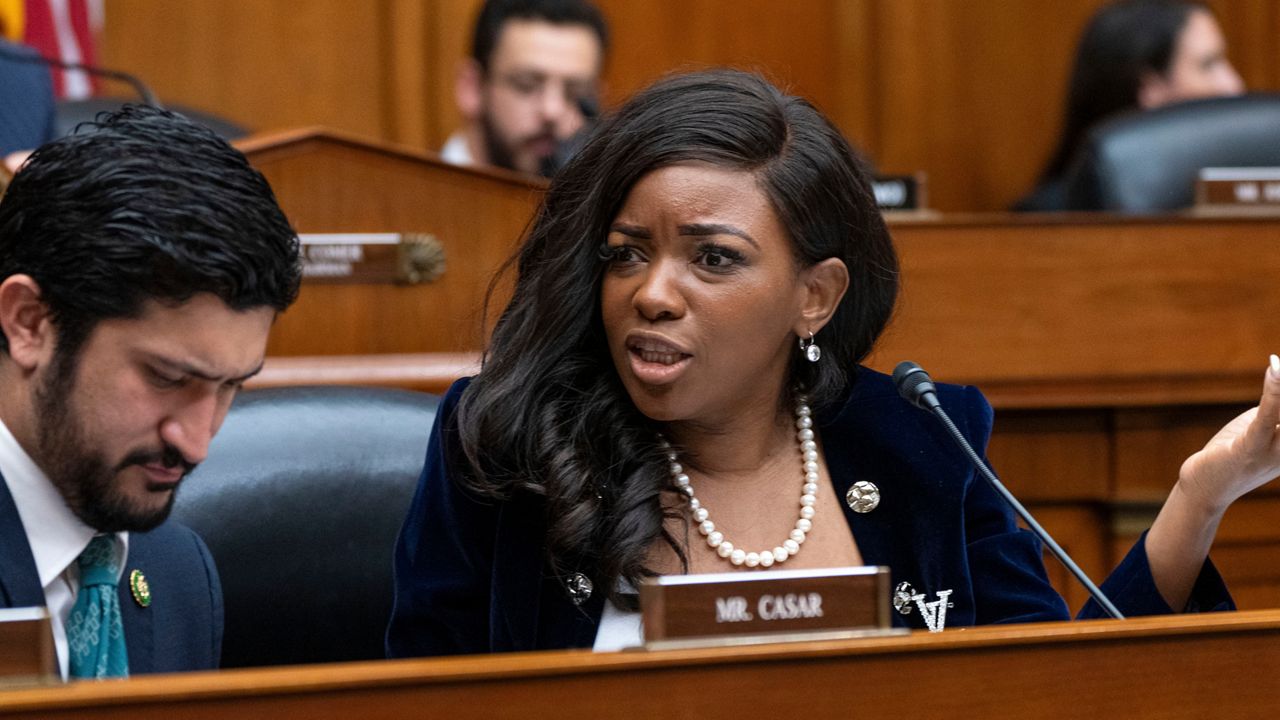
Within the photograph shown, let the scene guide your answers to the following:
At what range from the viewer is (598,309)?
1.67 meters

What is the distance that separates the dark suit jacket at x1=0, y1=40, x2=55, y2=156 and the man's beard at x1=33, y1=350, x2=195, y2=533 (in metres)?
1.46

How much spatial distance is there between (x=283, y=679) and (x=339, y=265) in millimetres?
1477

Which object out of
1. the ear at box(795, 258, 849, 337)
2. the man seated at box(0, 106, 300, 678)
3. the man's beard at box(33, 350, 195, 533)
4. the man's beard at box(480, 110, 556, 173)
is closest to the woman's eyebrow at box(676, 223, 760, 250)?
the ear at box(795, 258, 849, 337)

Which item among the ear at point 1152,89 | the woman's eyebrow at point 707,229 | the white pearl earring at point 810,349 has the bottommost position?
the ear at point 1152,89

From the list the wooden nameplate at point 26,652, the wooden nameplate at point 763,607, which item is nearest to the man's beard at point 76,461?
the wooden nameplate at point 26,652

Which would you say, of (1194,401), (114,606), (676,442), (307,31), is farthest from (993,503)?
→ (307,31)

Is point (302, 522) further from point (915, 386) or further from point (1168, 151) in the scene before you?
point (1168, 151)

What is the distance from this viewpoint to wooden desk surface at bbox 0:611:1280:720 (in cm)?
98

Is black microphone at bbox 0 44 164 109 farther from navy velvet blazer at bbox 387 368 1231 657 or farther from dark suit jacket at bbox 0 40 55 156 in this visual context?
navy velvet blazer at bbox 387 368 1231 657

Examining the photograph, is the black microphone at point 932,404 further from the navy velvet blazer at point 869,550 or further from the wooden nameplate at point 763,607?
the wooden nameplate at point 763,607

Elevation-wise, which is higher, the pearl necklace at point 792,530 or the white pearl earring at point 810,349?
the white pearl earring at point 810,349

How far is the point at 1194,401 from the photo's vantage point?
2602 mm

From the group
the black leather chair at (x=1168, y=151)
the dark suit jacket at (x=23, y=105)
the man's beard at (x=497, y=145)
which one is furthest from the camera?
the man's beard at (x=497, y=145)

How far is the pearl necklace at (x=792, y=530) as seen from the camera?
160 centimetres
